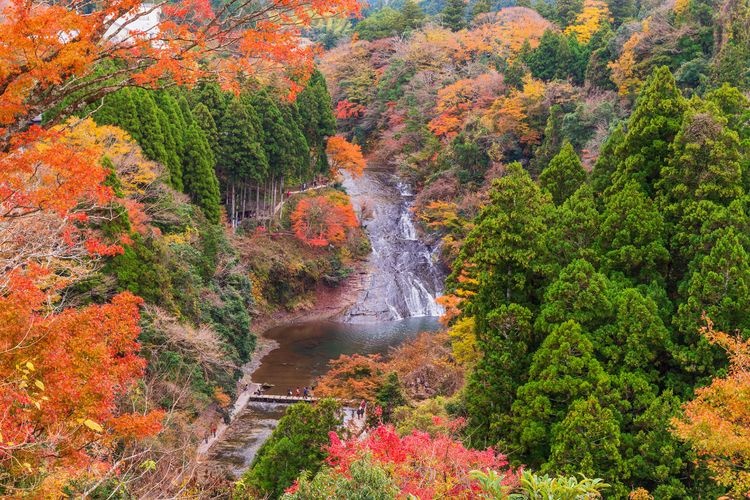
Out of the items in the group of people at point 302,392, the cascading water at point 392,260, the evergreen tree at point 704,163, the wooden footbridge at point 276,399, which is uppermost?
the evergreen tree at point 704,163

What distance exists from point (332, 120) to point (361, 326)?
14142mm

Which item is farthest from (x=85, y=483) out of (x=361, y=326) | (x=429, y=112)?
(x=429, y=112)

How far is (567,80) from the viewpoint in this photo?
38.5 meters

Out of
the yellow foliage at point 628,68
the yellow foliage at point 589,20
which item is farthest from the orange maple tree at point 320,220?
the yellow foliage at point 589,20

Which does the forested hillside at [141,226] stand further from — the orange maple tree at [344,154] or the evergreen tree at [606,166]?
the evergreen tree at [606,166]

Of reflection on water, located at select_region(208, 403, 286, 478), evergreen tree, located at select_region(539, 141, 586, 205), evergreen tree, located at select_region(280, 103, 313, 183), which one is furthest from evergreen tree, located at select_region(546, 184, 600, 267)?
evergreen tree, located at select_region(280, 103, 313, 183)

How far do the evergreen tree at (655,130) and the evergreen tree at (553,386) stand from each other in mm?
4700

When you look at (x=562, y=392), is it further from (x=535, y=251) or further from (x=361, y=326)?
(x=361, y=326)

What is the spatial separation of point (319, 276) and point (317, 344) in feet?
21.0

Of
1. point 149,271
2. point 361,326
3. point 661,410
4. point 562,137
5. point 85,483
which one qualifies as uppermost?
point 85,483

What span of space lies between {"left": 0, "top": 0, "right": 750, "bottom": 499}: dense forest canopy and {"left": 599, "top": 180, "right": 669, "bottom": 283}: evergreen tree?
5 cm

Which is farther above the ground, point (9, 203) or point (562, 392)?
point (9, 203)

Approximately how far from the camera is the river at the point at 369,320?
73.2 feet

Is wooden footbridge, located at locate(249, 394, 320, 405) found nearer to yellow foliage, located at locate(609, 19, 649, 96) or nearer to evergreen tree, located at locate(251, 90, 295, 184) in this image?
evergreen tree, located at locate(251, 90, 295, 184)
